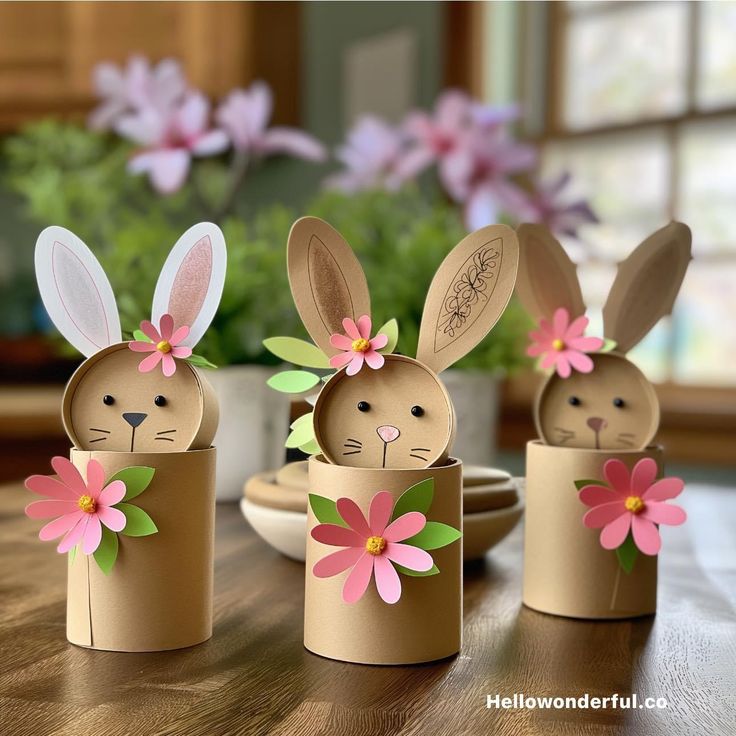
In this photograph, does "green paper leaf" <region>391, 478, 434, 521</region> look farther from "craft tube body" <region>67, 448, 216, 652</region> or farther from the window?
the window

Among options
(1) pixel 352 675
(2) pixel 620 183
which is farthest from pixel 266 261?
(2) pixel 620 183

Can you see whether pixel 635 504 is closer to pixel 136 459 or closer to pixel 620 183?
pixel 136 459

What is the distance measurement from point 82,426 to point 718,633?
431mm

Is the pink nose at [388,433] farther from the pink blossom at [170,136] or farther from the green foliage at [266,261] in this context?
the pink blossom at [170,136]

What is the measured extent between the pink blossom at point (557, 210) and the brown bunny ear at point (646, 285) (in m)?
0.53

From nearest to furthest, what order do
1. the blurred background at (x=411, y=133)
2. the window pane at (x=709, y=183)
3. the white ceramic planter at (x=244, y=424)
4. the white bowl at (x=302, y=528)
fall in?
1. the white bowl at (x=302, y=528)
2. the white ceramic planter at (x=244, y=424)
3. the blurred background at (x=411, y=133)
4. the window pane at (x=709, y=183)

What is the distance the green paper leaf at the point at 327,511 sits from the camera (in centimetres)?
51

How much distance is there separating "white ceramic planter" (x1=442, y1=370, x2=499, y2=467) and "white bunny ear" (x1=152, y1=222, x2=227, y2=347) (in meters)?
0.57

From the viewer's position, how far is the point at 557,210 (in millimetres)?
1199

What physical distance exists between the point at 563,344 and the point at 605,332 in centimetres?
3

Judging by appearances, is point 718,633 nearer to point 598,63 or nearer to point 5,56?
point 598,63

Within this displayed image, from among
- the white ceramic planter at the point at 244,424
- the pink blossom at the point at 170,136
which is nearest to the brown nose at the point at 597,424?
the white ceramic planter at the point at 244,424

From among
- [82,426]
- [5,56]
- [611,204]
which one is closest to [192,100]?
[82,426]

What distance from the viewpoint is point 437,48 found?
2287 millimetres
